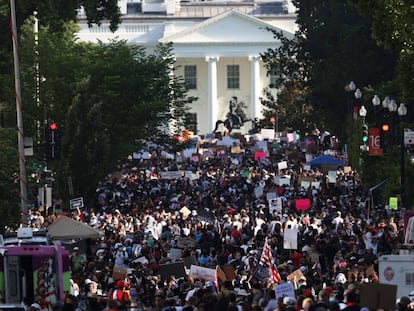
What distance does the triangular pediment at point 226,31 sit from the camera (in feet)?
472

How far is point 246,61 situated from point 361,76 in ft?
251

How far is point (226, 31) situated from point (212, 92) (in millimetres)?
5773

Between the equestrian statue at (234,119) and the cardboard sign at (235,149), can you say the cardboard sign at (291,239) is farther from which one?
the equestrian statue at (234,119)

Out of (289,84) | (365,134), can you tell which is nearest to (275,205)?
(365,134)

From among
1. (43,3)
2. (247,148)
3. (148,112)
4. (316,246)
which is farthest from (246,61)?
(316,246)

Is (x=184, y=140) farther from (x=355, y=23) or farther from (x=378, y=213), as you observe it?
(x=378, y=213)

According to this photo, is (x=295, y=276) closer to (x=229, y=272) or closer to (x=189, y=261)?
(x=229, y=272)

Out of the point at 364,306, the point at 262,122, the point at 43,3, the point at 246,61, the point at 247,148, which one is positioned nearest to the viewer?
the point at 364,306

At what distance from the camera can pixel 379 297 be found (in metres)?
22.0

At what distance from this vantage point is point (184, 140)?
Result: 74188 millimetres

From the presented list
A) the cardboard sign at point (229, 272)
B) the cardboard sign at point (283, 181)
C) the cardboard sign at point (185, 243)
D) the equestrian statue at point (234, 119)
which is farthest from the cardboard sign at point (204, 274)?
the equestrian statue at point (234, 119)

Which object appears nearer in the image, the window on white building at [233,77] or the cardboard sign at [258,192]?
the cardboard sign at [258,192]

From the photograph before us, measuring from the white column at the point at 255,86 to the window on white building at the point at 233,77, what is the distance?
344 cm

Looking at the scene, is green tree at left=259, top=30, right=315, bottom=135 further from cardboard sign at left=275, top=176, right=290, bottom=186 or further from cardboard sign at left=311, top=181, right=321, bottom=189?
cardboard sign at left=311, top=181, right=321, bottom=189
